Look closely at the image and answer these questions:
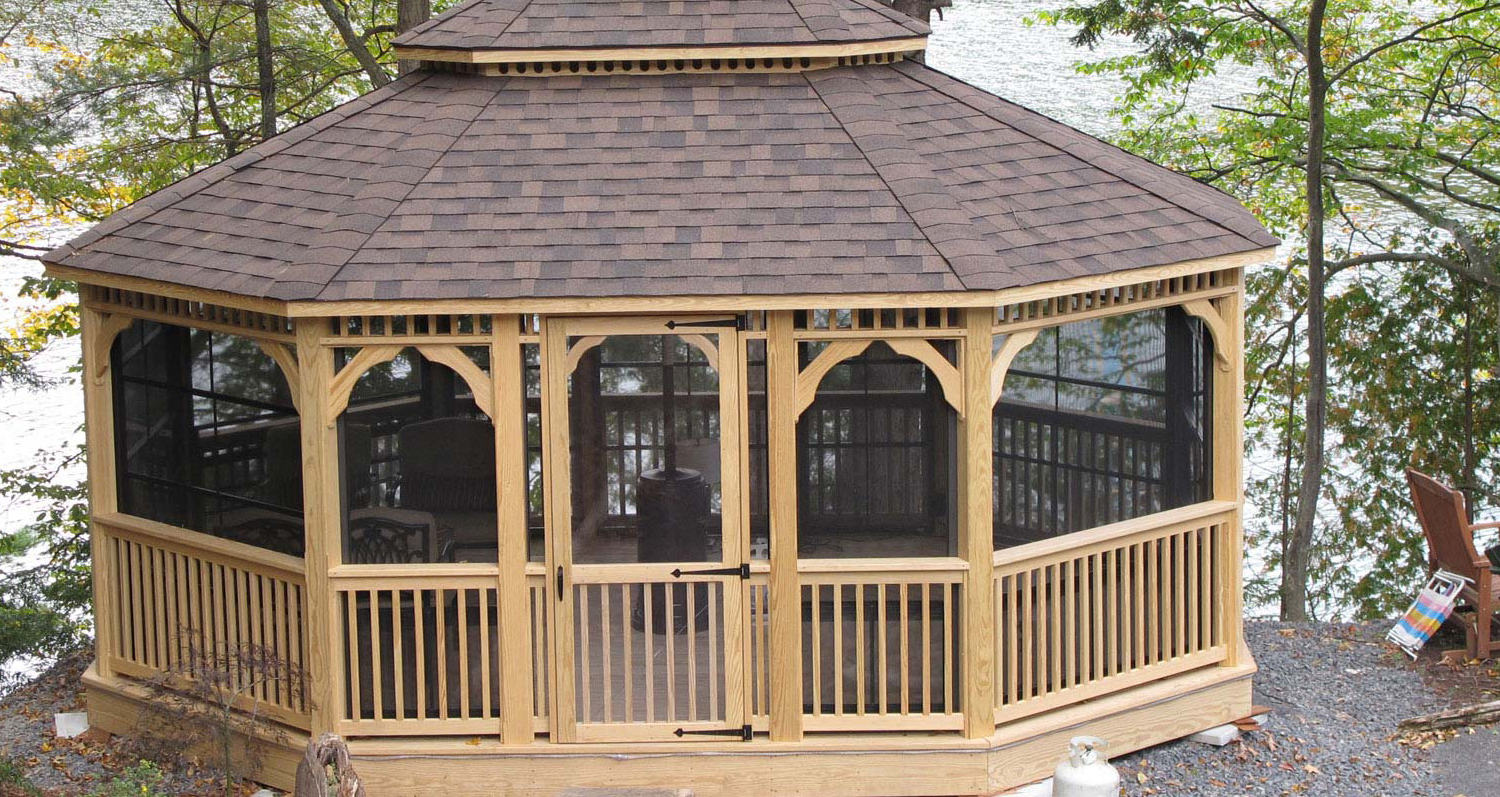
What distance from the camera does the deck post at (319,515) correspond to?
22.4 feet

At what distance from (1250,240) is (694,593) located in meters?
3.25

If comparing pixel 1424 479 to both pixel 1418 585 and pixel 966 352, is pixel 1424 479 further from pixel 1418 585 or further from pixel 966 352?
pixel 1418 585

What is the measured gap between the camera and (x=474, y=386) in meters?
6.80

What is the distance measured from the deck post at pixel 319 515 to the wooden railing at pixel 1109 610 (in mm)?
3084

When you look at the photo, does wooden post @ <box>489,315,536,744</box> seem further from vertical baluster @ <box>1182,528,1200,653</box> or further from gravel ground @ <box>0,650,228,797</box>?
vertical baluster @ <box>1182,528,1200,653</box>

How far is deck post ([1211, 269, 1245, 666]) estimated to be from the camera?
7711 millimetres

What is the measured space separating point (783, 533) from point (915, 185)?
1762 mm

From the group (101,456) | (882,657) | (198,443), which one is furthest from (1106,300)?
(101,456)

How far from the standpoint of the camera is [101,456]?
7926 mm

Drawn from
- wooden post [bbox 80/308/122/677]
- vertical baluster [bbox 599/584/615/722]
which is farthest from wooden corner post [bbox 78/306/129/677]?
vertical baluster [bbox 599/584/615/722]

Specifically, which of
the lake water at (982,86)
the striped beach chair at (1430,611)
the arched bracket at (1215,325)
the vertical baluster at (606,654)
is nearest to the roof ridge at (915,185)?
the arched bracket at (1215,325)

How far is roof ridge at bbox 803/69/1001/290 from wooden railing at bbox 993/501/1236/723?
56.4 inches

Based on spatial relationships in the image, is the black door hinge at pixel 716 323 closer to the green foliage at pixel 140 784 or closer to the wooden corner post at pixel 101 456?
the wooden corner post at pixel 101 456

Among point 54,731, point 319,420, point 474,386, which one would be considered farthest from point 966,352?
point 54,731
